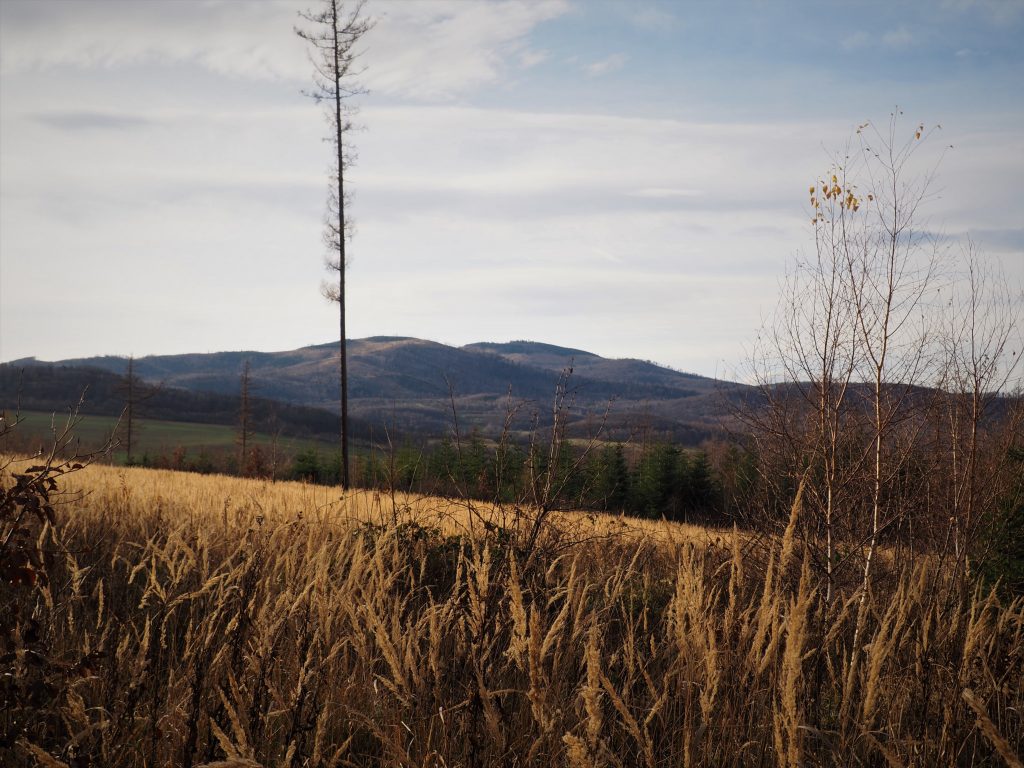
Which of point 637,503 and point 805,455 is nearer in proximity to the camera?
point 805,455

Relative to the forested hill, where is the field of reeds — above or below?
below

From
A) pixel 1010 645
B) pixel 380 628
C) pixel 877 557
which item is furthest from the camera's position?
pixel 877 557

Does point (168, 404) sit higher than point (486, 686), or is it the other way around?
point (168, 404)

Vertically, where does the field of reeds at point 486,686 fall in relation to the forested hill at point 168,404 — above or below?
below

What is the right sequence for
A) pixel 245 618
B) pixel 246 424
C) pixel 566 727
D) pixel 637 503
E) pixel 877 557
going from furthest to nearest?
pixel 246 424 → pixel 637 503 → pixel 877 557 → pixel 566 727 → pixel 245 618

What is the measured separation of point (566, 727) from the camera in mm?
3014

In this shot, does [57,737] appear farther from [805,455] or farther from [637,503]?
[637,503]

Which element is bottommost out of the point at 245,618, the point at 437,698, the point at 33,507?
the point at 437,698

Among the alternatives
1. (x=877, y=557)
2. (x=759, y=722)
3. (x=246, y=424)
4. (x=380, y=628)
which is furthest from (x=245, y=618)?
(x=246, y=424)

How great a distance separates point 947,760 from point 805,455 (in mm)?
5236

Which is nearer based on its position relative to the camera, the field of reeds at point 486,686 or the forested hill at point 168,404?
the field of reeds at point 486,686

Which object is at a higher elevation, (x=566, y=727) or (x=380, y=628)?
(x=380, y=628)

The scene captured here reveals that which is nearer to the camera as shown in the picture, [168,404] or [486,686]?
[486,686]

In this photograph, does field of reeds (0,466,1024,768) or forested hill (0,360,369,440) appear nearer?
field of reeds (0,466,1024,768)
